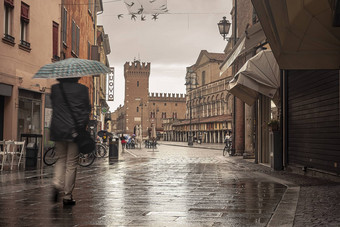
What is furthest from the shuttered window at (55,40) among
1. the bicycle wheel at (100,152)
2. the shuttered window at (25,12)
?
the bicycle wheel at (100,152)

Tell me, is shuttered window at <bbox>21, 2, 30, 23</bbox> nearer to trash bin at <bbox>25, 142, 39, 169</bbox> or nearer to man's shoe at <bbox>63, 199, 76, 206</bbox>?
trash bin at <bbox>25, 142, 39, 169</bbox>

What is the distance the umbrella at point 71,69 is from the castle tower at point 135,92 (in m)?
118

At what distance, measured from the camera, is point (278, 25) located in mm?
7379

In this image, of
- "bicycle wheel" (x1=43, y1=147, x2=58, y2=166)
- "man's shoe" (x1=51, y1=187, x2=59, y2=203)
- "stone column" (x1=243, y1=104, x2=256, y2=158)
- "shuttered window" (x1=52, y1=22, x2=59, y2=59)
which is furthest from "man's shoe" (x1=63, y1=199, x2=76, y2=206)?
"stone column" (x1=243, y1=104, x2=256, y2=158)

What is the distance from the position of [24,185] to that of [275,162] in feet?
24.9

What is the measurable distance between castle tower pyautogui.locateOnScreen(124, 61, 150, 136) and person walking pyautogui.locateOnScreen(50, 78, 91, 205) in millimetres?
119343

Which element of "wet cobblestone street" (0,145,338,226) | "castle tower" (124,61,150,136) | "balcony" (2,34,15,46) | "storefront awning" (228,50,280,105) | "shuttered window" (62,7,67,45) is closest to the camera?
"wet cobblestone street" (0,145,338,226)

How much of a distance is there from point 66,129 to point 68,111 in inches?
9.4

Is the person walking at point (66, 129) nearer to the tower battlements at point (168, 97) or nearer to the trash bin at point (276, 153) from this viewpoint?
the trash bin at point (276, 153)

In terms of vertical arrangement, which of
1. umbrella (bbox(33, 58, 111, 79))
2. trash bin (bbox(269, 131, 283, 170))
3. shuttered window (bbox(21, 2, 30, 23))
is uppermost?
shuttered window (bbox(21, 2, 30, 23))

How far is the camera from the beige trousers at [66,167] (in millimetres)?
6137

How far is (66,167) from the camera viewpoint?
615 centimetres

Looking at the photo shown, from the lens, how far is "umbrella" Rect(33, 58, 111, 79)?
6.44 meters

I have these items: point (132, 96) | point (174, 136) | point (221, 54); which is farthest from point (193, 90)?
point (132, 96)
